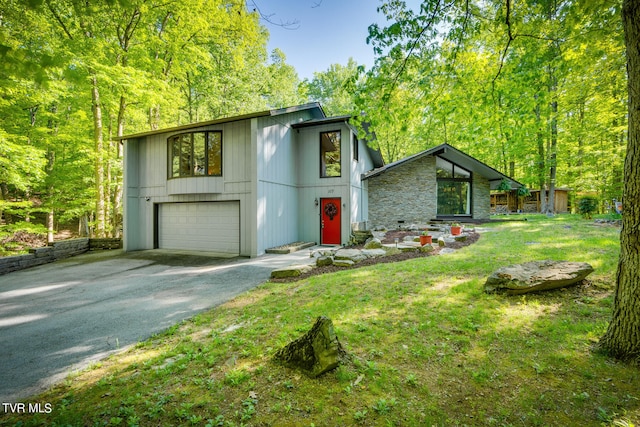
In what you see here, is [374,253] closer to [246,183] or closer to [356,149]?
[246,183]

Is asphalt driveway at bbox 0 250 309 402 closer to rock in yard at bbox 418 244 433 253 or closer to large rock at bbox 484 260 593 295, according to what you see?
rock in yard at bbox 418 244 433 253

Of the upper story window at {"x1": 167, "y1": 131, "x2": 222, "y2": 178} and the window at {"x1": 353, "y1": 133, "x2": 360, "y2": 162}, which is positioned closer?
the upper story window at {"x1": 167, "y1": 131, "x2": 222, "y2": 178}

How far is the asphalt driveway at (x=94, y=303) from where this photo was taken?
321 cm

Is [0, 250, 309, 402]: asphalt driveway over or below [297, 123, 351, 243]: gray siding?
below

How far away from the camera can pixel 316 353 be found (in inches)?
102

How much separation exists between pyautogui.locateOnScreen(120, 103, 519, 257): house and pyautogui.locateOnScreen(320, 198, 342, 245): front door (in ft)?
0.14

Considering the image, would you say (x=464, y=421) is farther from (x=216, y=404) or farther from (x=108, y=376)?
(x=108, y=376)

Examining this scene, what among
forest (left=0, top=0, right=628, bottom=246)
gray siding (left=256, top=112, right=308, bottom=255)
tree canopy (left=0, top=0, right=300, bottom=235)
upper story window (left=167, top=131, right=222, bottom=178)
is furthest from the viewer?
upper story window (left=167, top=131, right=222, bottom=178)

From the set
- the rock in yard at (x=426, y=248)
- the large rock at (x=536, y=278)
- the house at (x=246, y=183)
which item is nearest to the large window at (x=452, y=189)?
the house at (x=246, y=183)

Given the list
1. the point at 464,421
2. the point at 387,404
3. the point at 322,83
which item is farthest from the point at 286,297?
the point at 322,83

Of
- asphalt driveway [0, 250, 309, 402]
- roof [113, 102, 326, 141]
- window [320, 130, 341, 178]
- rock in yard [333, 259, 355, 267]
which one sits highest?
roof [113, 102, 326, 141]

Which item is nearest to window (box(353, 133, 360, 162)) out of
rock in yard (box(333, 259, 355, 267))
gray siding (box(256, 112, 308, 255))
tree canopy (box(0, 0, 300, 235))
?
gray siding (box(256, 112, 308, 255))

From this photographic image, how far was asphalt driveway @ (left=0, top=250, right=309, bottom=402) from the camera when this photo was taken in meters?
3.21

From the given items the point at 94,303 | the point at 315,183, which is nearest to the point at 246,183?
the point at 315,183
